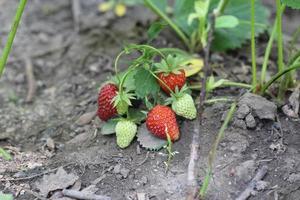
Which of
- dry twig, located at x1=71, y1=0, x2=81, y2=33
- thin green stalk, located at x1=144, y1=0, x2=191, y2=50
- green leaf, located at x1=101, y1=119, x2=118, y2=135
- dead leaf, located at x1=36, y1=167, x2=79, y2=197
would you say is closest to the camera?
dead leaf, located at x1=36, y1=167, x2=79, y2=197

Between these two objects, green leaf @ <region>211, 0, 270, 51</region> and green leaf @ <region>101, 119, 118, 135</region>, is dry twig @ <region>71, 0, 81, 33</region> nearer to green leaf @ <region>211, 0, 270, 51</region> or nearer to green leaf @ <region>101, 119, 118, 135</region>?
green leaf @ <region>211, 0, 270, 51</region>

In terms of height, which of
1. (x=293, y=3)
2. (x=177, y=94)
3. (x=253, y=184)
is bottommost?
(x=253, y=184)

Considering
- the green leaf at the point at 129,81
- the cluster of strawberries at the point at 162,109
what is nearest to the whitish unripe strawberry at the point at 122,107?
the cluster of strawberries at the point at 162,109

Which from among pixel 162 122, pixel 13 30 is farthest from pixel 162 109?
pixel 13 30

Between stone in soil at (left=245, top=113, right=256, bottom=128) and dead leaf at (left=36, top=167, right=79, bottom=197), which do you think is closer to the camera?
dead leaf at (left=36, top=167, right=79, bottom=197)

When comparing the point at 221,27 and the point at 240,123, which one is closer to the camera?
the point at 240,123

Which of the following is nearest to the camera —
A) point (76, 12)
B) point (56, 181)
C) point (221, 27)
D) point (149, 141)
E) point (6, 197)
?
point (6, 197)

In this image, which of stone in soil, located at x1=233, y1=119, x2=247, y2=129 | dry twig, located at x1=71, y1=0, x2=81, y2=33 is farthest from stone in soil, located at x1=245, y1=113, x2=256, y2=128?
dry twig, located at x1=71, y1=0, x2=81, y2=33

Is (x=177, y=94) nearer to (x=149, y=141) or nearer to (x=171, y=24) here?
(x=149, y=141)
